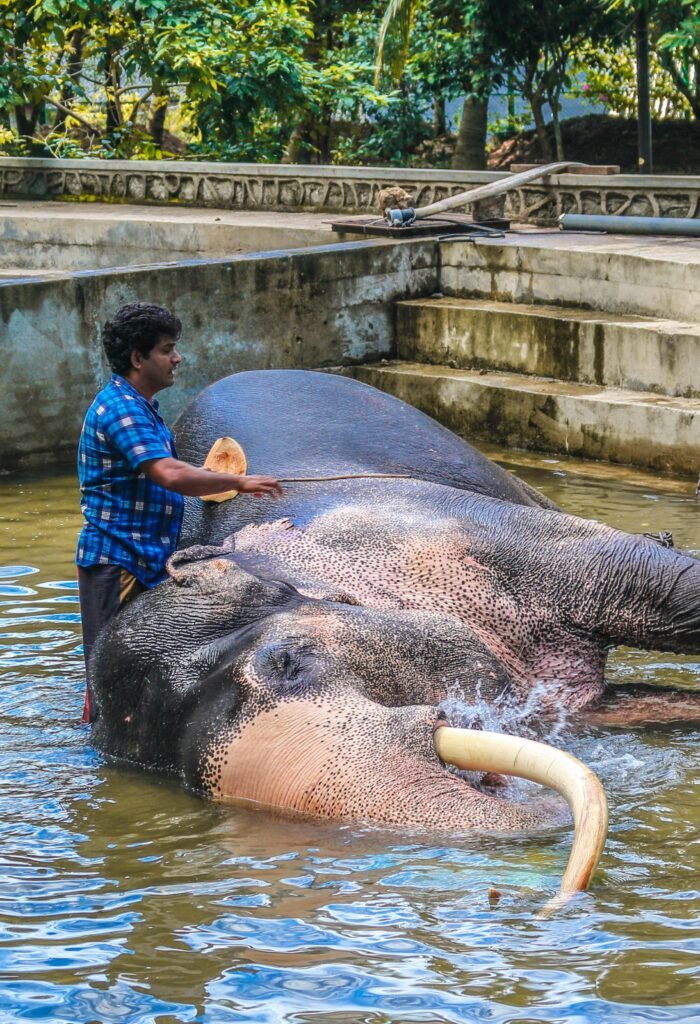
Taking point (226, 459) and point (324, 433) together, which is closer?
point (226, 459)

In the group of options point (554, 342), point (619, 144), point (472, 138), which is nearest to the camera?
point (554, 342)

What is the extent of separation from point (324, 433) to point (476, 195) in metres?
6.94

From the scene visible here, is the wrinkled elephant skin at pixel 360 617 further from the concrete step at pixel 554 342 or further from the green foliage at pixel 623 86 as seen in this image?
the green foliage at pixel 623 86

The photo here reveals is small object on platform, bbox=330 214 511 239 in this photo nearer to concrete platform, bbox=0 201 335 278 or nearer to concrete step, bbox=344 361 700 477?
concrete platform, bbox=0 201 335 278

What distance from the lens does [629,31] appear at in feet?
59.0

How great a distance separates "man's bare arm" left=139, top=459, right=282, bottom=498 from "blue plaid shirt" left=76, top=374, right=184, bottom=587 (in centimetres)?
12

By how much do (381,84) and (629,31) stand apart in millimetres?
3174

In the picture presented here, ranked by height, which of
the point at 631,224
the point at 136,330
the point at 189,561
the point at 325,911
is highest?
the point at 631,224

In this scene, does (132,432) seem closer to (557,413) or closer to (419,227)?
(557,413)

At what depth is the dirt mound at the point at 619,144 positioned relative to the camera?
20516 mm

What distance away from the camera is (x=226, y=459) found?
5160 mm

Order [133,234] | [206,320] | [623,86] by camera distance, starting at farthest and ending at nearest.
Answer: [623,86], [133,234], [206,320]

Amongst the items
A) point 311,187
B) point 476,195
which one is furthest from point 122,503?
point 311,187

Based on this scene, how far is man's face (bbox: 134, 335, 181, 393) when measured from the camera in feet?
15.4
